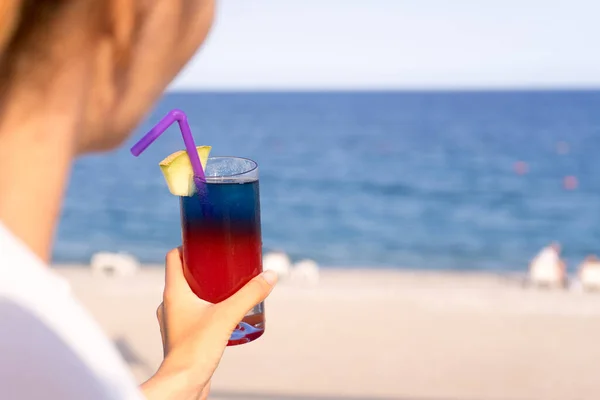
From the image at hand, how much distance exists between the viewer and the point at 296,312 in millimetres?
5695

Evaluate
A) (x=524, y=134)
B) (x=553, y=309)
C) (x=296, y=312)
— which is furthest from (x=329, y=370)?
(x=524, y=134)

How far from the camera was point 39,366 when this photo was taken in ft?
1.60

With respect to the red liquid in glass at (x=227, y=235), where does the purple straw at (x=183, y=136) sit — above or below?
above

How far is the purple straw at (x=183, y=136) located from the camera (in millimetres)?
1290

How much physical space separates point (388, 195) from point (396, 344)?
57.3 ft

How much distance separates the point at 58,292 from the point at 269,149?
35.9 metres

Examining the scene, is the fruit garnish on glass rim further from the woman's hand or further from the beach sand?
the beach sand

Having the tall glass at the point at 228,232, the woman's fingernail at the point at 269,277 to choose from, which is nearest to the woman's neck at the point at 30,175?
the woman's fingernail at the point at 269,277

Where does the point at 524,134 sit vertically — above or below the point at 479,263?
above

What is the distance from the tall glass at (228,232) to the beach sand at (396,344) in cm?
209

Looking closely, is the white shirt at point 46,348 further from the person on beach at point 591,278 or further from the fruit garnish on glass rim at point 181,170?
the person on beach at point 591,278

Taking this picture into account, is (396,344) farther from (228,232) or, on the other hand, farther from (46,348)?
(46,348)

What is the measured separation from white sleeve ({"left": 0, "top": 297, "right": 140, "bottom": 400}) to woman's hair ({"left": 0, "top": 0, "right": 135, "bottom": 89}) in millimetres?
194

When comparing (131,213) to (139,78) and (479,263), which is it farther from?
(139,78)
